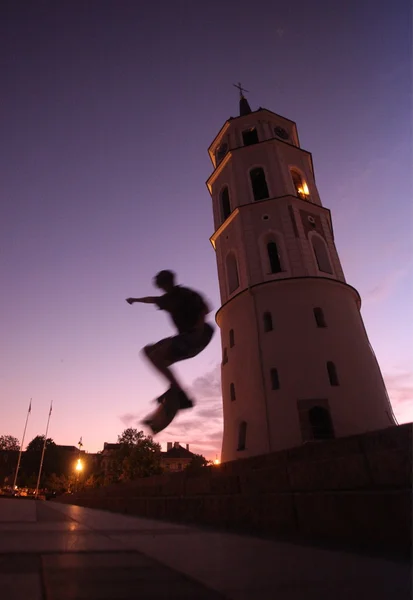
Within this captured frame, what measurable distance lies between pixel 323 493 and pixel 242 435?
1709cm

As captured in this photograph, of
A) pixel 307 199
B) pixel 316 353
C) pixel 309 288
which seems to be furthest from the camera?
pixel 307 199

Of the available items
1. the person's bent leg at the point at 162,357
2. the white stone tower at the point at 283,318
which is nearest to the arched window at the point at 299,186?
the white stone tower at the point at 283,318

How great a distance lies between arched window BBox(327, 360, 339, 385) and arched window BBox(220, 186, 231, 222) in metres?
13.8

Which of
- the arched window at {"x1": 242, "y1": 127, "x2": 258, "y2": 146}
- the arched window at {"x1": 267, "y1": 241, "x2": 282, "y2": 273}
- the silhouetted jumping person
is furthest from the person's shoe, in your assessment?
the arched window at {"x1": 242, "y1": 127, "x2": 258, "y2": 146}

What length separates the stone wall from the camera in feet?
9.45

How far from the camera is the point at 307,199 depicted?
86.1ft

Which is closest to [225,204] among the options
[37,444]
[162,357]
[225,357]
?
[225,357]

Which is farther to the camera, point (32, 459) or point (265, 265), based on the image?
point (32, 459)

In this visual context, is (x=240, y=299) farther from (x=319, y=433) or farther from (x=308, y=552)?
(x=308, y=552)

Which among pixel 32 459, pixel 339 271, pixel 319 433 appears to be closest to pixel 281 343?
pixel 319 433

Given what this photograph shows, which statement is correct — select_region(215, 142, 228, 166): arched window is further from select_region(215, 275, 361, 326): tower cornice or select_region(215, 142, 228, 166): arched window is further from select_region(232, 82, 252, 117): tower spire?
select_region(215, 275, 361, 326): tower cornice

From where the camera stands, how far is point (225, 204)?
28344mm

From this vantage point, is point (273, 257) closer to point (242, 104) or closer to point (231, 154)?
point (231, 154)

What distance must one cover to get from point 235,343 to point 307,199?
12259 millimetres
